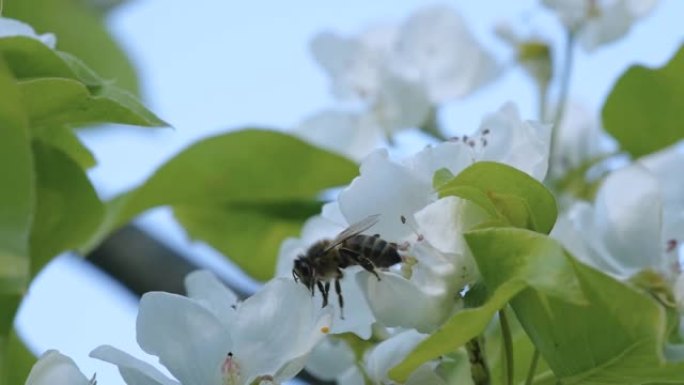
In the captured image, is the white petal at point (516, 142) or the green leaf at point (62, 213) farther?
the green leaf at point (62, 213)

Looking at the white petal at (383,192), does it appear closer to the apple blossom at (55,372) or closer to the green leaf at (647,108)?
the apple blossom at (55,372)

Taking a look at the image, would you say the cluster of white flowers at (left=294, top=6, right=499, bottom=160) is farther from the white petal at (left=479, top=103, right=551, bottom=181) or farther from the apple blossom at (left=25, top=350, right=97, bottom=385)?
the apple blossom at (left=25, top=350, right=97, bottom=385)

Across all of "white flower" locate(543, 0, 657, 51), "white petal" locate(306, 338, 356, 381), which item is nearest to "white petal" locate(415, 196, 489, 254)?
"white petal" locate(306, 338, 356, 381)

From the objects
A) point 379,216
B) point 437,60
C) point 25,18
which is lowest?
point 25,18

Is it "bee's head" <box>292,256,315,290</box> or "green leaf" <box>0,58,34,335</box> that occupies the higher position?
"green leaf" <box>0,58,34,335</box>

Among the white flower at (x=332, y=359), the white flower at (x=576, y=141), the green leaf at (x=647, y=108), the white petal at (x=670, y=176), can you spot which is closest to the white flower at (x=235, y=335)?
the white flower at (x=332, y=359)

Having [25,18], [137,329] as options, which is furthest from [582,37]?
[137,329]

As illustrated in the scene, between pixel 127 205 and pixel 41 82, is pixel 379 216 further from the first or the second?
pixel 127 205
